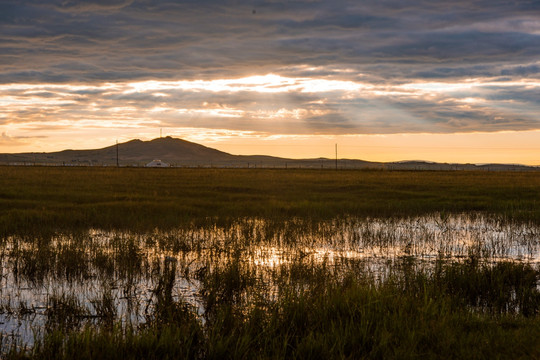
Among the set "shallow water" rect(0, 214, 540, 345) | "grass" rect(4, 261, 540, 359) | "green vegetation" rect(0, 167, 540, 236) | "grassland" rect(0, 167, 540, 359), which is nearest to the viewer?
"grass" rect(4, 261, 540, 359)

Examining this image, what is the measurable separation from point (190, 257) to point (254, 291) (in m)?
4.21

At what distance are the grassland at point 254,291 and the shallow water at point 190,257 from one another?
0.05 metres

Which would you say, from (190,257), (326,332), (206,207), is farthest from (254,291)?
(206,207)

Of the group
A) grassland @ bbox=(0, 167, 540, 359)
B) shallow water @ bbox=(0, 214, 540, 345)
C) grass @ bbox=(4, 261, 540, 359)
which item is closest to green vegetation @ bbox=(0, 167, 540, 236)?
grassland @ bbox=(0, 167, 540, 359)

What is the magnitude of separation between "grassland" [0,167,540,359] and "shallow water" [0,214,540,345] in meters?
0.05

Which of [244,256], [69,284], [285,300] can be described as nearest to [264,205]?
[244,256]

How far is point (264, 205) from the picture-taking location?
2661 cm

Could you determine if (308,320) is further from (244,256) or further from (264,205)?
(264,205)

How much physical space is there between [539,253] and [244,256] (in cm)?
851

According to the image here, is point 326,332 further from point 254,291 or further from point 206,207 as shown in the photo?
point 206,207

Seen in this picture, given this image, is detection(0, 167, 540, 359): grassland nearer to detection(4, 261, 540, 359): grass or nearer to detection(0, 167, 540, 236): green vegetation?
detection(4, 261, 540, 359): grass

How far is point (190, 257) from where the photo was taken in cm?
1348

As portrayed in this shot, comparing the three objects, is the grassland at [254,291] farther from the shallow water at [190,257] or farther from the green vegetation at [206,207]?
the green vegetation at [206,207]

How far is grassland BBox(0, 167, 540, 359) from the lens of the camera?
6.65 metres
